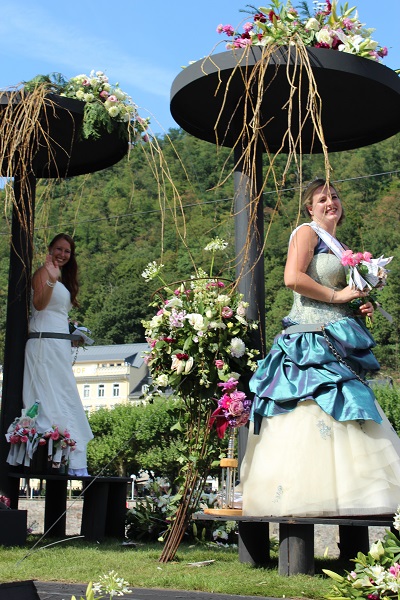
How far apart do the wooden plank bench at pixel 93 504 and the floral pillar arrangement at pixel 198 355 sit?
144 centimetres

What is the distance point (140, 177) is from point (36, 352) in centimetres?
189

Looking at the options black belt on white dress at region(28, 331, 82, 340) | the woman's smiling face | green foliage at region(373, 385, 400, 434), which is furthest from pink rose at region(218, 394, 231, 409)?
green foliage at region(373, 385, 400, 434)

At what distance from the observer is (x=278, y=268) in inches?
268

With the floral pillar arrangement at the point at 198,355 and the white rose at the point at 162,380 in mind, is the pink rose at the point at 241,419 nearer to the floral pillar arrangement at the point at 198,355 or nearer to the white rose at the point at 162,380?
the floral pillar arrangement at the point at 198,355

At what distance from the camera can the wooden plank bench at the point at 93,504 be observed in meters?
6.89

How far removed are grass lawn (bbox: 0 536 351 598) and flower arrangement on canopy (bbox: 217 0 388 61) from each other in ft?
9.91

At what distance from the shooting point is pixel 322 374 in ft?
15.8

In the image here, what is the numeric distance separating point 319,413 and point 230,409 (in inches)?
24.4

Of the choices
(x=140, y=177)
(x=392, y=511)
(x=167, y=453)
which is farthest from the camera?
(x=167, y=453)

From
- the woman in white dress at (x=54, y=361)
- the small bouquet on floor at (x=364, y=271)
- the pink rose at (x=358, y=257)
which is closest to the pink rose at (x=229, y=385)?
the small bouquet on floor at (x=364, y=271)

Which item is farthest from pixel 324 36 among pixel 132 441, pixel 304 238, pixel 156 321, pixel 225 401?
pixel 132 441

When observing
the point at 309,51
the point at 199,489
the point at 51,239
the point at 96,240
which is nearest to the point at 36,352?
the point at 51,239

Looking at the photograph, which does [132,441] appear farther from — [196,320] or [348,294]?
[348,294]

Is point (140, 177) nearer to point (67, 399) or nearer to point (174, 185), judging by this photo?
point (174, 185)
